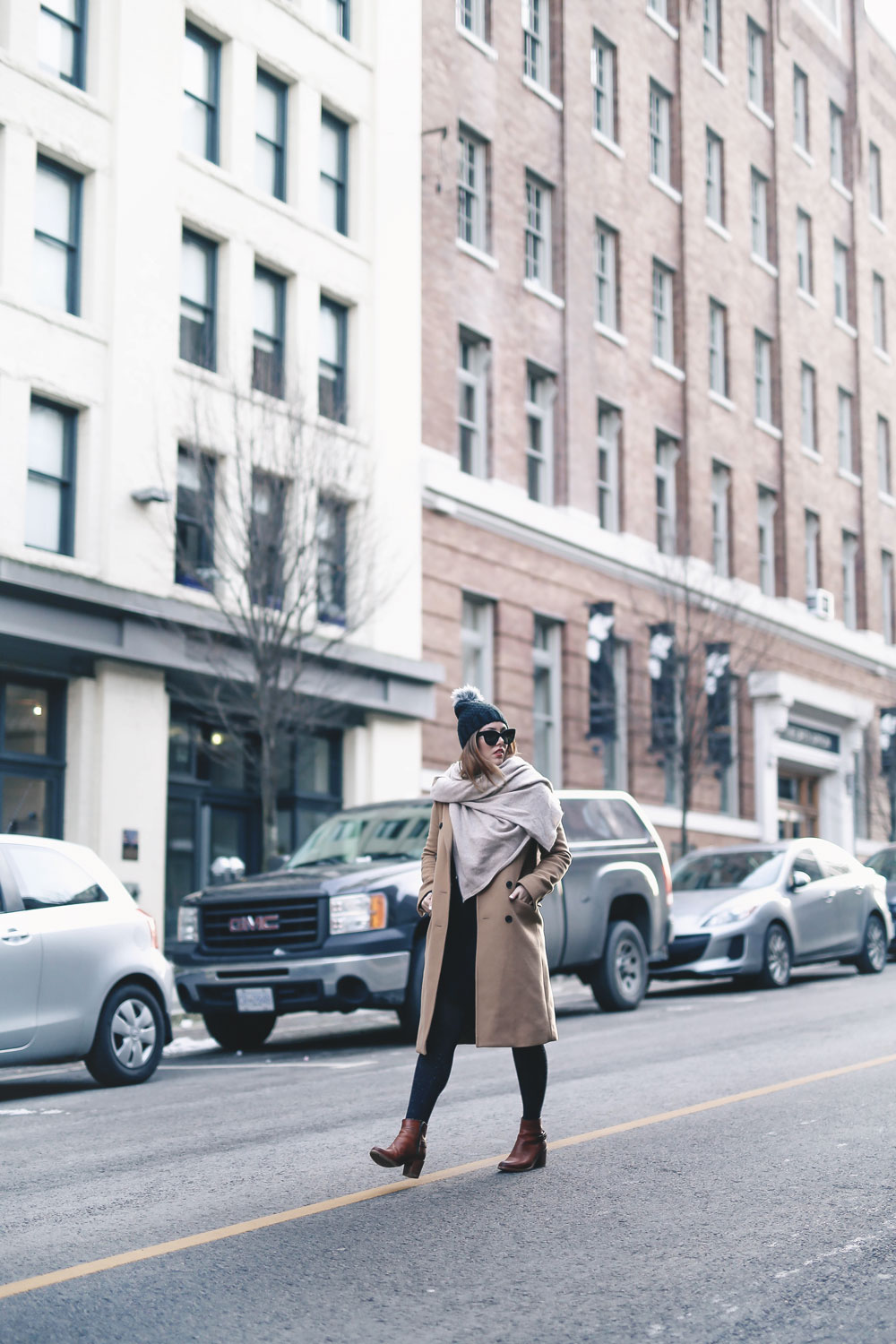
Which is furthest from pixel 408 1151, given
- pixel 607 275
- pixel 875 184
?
pixel 875 184

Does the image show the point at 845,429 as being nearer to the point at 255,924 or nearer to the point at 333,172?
the point at 333,172

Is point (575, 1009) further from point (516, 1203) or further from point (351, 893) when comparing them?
point (516, 1203)

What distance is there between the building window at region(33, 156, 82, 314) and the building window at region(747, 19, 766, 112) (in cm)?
2136

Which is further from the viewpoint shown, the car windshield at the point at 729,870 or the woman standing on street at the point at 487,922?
the car windshield at the point at 729,870

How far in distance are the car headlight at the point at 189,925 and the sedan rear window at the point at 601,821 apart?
321 centimetres

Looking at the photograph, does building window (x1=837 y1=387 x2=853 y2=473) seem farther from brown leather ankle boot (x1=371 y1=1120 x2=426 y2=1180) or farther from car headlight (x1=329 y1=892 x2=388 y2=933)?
brown leather ankle boot (x1=371 y1=1120 x2=426 y2=1180)

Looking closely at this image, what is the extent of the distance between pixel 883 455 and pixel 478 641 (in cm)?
2040

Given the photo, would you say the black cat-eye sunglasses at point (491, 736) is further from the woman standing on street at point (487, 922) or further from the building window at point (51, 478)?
the building window at point (51, 478)

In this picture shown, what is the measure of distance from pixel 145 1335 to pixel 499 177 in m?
25.3

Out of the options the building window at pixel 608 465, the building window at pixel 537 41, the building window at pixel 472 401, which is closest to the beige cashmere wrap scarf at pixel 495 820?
the building window at pixel 472 401

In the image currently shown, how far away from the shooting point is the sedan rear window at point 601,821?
1452 centimetres

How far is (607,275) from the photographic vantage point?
3092 cm

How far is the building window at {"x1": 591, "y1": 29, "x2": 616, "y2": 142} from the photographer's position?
31109 mm

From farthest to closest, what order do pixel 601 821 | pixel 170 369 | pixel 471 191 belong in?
pixel 471 191
pixel 170 369
pixel 601 821
